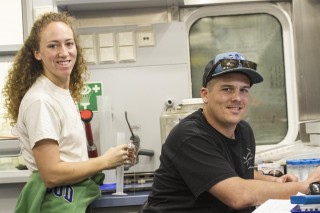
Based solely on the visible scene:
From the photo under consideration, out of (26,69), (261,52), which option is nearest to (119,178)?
(26,69)

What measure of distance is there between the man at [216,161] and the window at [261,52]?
114 cm

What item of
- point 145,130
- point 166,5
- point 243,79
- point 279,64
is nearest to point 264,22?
point 279,64

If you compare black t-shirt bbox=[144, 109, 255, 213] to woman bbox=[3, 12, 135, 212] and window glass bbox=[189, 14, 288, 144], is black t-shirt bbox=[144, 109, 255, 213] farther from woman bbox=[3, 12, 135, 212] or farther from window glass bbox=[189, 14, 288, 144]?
window glass bbox=[189, 14, 288, 144]

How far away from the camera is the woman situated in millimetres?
1875

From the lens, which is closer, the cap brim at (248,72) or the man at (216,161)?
the man at (216,161)

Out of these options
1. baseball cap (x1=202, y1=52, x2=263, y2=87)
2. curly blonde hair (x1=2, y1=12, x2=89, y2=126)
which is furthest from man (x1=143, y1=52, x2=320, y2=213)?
curly blonde hair (x1=2, y1=12, x2=89, y2=126)

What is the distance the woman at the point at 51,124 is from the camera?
1875 millimetres

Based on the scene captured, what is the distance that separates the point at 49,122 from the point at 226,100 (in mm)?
762

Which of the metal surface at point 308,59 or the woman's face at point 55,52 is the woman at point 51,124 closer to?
the woman's face at point 55,52

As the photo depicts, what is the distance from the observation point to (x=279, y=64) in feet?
10.0

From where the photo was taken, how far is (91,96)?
2.80 m

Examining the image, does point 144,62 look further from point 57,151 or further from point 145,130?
point 57,151

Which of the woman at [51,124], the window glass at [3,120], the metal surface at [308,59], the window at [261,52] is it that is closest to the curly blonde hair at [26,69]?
the woman at [51,124]

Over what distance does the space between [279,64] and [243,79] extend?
1.31m
